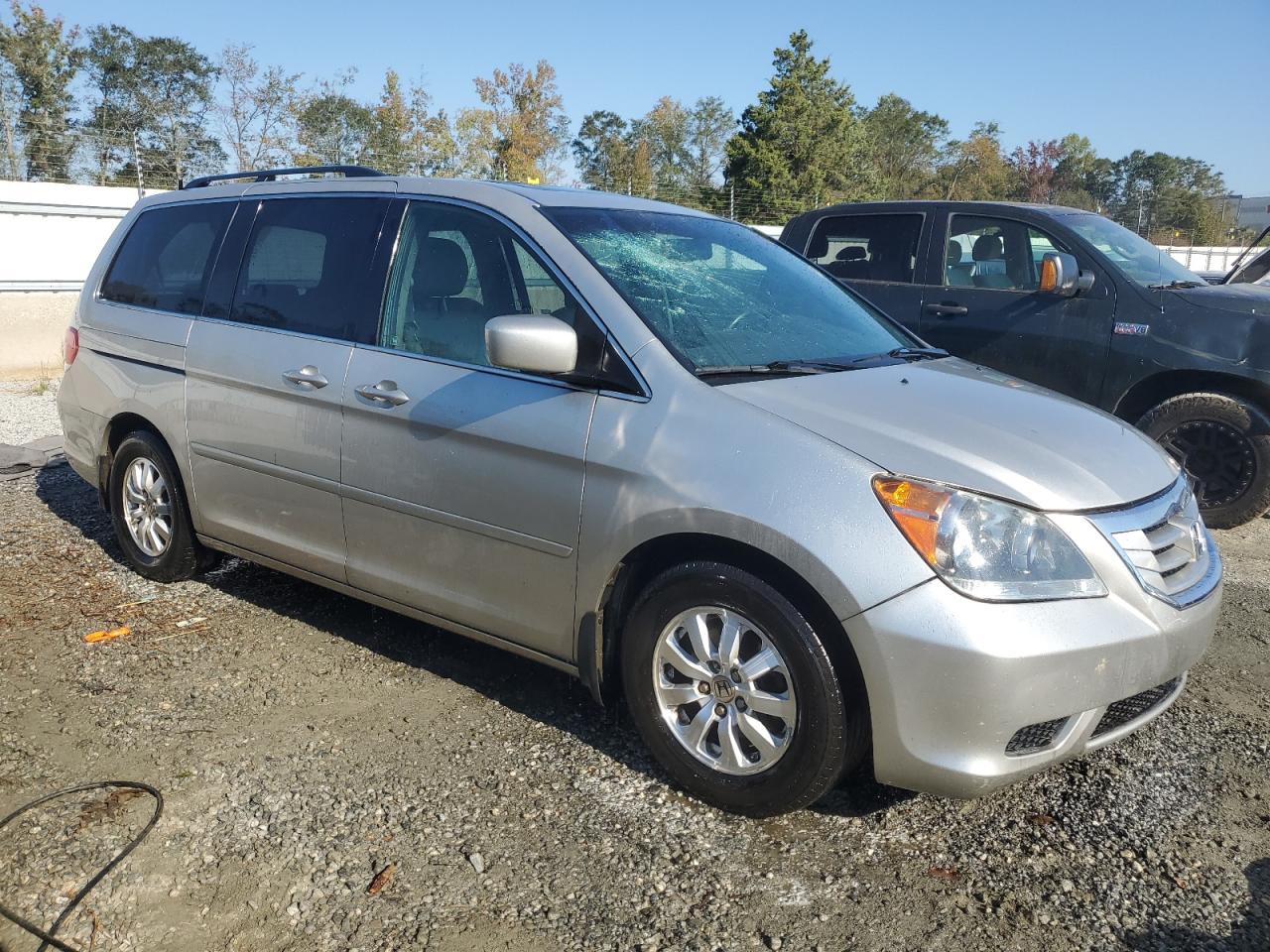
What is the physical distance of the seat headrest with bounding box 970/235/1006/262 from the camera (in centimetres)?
704

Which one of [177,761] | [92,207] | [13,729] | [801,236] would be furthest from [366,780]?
[92,207]

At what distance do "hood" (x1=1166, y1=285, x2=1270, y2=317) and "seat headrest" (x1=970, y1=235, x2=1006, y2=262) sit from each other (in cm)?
112

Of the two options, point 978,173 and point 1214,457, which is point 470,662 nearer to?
point 1214,457

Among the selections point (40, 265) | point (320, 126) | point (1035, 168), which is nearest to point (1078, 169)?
point (1035, 168)

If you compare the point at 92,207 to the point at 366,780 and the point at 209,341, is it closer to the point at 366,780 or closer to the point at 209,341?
the point at 209,341

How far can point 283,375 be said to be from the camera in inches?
161

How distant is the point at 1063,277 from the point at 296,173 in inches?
181

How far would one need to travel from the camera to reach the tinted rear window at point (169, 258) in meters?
4.71

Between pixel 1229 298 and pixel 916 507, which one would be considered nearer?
pixel 916 507

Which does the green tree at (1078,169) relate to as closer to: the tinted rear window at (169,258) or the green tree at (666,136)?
the green tree at (666,136)

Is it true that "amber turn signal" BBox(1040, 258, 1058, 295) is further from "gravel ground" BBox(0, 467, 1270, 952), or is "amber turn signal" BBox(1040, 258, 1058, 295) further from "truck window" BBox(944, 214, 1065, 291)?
"gravel ground" BBox(0, 467, 1270, 952)

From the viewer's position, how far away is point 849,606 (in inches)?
106

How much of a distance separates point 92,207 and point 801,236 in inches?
442

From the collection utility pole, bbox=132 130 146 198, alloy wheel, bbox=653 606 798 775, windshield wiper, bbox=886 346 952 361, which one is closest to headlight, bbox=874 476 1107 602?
alloy wheel, bbox=653 606 798 775
